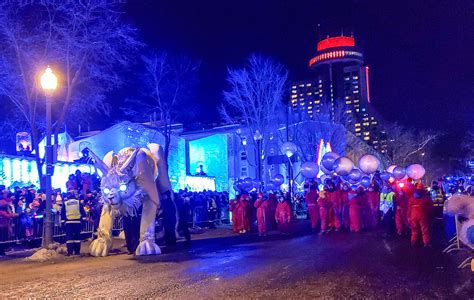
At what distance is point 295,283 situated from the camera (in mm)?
8859

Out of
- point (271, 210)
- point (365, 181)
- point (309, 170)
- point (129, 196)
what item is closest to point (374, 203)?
point (309, 170)

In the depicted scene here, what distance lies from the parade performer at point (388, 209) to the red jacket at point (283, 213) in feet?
12.0

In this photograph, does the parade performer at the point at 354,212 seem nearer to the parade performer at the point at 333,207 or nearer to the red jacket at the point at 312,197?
the parade performer at the point at 333,207

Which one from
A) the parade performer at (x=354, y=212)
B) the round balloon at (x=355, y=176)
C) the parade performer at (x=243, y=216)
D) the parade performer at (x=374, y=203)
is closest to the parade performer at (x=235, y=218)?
the parade performer at (x=243, y=216)

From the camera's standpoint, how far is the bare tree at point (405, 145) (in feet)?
198

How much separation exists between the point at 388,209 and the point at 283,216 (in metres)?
3.95

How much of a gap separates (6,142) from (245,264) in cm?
2863

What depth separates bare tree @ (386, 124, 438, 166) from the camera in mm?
60259

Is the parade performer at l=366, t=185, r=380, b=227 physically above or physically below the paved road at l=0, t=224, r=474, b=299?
above

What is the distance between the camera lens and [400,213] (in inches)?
704

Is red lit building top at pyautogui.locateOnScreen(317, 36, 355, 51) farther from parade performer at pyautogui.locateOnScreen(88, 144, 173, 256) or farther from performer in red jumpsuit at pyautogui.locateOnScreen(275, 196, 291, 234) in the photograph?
parade performer at pyautogui.locateOnScreen(88, 144, 173, 256)

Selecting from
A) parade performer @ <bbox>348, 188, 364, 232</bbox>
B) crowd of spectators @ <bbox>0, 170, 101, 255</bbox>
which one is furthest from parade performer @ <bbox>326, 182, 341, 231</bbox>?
crowd of spectators @ <bbox>0, 170, 101, 255</bbox>

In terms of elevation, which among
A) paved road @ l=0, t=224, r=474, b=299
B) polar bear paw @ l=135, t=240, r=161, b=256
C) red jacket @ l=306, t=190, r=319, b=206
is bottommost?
paved road @ l=0, t=224, r=474, b=299

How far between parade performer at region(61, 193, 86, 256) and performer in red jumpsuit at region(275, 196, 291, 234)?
867 cm
